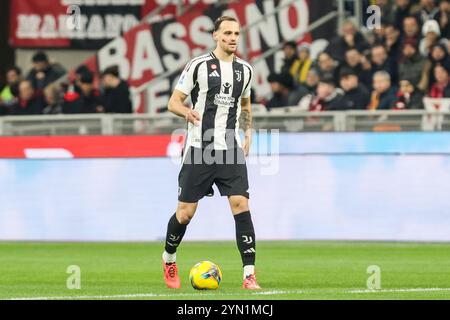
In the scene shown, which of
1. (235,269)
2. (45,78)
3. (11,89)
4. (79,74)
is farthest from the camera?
(45,78)

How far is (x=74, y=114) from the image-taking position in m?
20.8

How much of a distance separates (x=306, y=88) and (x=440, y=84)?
6.71 ft

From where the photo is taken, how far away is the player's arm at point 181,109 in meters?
12.3

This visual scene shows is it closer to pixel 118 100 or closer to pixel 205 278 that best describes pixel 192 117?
pixel 205 278

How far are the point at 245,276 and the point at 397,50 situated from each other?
954 centimetres

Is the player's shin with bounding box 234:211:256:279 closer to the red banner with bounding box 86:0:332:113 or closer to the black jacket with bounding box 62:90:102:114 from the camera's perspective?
the black jacket with bounding box 62:90:102:114

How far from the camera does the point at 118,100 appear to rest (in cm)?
2153

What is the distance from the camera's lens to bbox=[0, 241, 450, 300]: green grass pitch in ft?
39.2

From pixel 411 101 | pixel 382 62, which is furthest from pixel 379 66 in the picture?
pixel 411 101

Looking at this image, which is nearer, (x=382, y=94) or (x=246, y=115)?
(x=246, y=115)

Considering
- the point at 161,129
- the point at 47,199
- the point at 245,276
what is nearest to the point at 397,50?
the point at 161,129

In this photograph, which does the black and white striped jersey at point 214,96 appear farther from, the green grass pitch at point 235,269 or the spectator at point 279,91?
the spectator at point 279,91

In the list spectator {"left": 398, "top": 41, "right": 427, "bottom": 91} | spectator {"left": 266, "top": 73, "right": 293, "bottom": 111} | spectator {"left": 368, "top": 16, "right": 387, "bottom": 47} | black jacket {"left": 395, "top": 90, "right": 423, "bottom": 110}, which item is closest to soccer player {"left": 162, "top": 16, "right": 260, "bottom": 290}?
black jacket {"left": 395, "top": 90, "right": 423, "bottom": 110}

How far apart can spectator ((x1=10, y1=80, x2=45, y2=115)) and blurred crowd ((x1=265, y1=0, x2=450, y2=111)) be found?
3.72 metres
